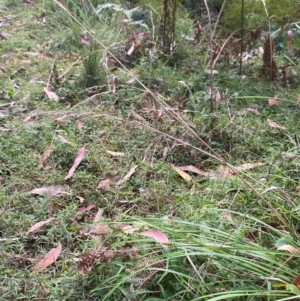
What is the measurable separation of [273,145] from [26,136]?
1179mm

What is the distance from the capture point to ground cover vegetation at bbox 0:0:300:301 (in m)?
1.46

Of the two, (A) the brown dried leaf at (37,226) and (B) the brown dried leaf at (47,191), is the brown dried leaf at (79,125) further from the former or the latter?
(A) the brown dried leaf at (37,226)

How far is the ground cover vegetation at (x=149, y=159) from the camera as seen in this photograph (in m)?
1.46

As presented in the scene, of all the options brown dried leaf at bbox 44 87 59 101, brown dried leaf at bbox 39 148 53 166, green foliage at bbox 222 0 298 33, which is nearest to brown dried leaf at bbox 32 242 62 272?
brown dried leaf at bbox 39 148 53 166

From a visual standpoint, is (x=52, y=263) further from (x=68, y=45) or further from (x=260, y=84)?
(x=68, y=45)

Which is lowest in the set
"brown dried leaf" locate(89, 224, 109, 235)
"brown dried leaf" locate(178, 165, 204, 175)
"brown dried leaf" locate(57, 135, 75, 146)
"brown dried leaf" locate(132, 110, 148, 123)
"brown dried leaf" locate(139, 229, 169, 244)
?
"brown dried leaf" locate(178, 165, 204, 175)

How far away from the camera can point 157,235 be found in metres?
1.52

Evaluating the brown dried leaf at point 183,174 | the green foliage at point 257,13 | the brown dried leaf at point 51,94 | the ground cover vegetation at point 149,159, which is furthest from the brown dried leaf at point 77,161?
the green foliage at point 257,13

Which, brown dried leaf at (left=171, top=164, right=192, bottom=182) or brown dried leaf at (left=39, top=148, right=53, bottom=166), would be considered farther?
brown dried leaf at (left=39, top=148, right=53, bottom=166)

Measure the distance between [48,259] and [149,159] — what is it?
28.2 inches

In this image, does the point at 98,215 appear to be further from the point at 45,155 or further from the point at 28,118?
the point at 28,118

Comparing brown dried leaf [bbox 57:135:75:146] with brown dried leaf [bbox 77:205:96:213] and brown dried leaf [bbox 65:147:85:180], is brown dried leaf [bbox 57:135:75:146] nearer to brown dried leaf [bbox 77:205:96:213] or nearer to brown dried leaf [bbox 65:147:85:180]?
brown dried leaf [bbox 65:147:85:180]

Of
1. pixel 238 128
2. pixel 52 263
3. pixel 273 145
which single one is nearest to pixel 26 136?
pixel 52 263

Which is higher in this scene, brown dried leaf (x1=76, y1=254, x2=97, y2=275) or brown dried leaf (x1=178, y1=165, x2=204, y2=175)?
brown dried leaf (x1=76, y1=254, x2=97, y2=275)
